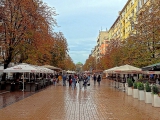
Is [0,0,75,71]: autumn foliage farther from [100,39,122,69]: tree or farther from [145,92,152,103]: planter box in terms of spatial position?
[100,39,122,69]: tree

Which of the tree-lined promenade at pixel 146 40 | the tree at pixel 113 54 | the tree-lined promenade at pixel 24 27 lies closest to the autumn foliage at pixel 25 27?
the tree-lined promenade at pixel 24 27

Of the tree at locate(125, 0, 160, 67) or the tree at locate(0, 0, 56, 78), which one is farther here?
the tree at locate(125, 0, 160, 67)

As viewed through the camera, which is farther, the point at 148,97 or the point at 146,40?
the point at 146,40

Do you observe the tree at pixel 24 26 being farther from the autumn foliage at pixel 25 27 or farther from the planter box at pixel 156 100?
the planter box at pixel 156 100

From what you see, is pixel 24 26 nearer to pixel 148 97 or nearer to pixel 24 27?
pixel 24 27

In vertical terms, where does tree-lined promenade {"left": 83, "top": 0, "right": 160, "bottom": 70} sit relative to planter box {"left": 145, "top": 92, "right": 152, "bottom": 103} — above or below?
above

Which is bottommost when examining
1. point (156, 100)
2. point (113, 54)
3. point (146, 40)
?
point (156, 100)

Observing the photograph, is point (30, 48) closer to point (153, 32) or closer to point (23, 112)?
point (153, 32)

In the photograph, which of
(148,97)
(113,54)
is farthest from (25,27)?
(113,54)

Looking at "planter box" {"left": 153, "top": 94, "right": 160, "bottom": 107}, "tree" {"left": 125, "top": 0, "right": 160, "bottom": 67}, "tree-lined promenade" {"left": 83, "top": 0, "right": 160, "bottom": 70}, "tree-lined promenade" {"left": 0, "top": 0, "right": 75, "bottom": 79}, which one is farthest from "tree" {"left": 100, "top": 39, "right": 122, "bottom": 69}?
"planter box" {"left": 153, "top": 94, "right": 160, "bottom": 107}

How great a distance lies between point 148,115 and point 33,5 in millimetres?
18931

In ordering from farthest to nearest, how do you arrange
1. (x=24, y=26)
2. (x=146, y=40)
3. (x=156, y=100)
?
(x=146, y=40) < (x=24, y=26) < (x=156, y=100)

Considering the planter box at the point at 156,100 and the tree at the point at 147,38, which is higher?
the tree at the point at 147,38

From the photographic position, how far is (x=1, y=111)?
41.8ft
